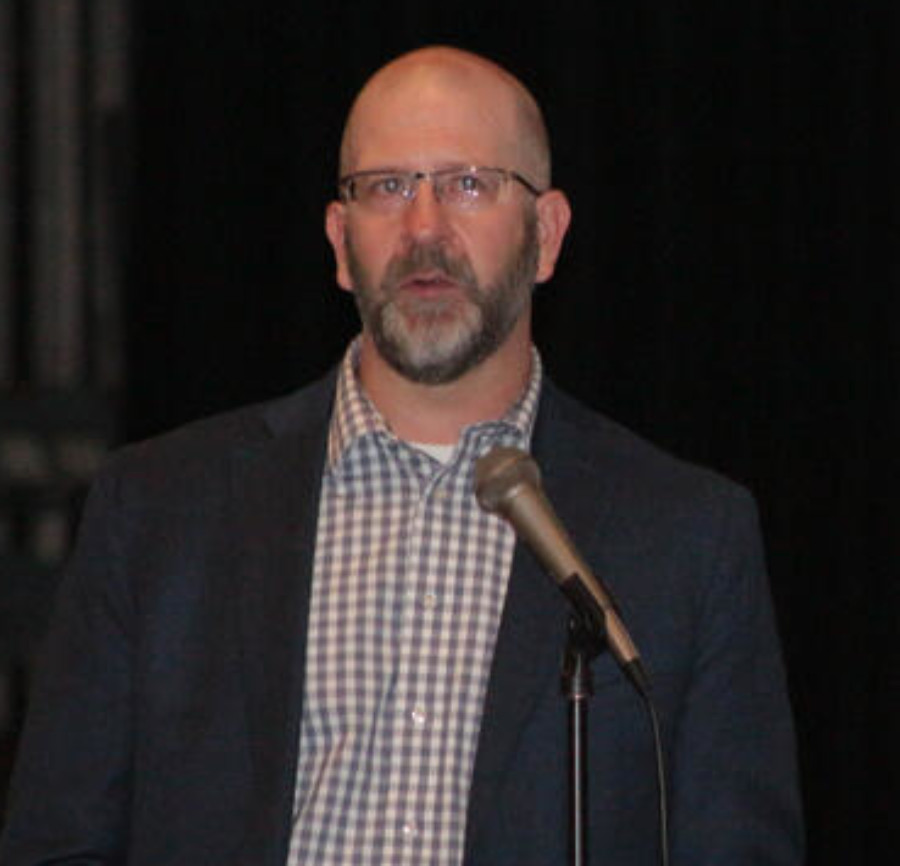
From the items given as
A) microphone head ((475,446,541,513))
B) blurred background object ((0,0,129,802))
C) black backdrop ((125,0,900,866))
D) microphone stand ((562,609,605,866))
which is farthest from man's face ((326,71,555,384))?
blurred background object ((0,0,129,802))

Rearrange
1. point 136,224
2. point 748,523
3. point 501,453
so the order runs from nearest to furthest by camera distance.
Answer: point 501,453 < point 748,523 < point 136,224

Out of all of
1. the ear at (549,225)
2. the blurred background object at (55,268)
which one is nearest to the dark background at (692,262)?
the blurred background object at (55,268)

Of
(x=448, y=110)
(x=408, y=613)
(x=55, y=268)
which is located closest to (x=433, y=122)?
(x=448, y=110)

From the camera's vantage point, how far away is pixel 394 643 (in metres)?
2.81

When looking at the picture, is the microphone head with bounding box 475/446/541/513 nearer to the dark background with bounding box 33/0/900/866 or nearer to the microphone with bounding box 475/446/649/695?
the microphone with bounding box 475/446/649/695

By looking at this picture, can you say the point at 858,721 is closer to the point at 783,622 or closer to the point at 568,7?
the point at 783,622

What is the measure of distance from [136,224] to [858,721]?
2070 millimetres

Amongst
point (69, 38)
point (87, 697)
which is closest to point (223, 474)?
point (87, 697)

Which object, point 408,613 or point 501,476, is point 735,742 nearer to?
point 408,613

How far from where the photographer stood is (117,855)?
108 inches

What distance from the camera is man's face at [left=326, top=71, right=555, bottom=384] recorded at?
9.32 feet

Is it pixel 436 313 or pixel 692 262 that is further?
pixel 692 262

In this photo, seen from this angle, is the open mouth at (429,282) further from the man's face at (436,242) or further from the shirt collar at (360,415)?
the shirt collar at (360,415)

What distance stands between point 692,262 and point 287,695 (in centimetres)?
262
